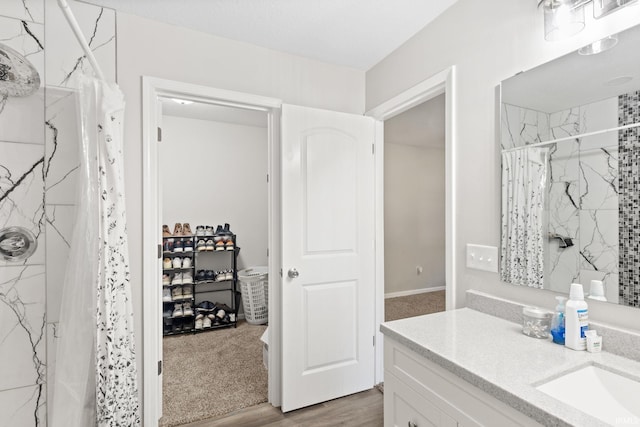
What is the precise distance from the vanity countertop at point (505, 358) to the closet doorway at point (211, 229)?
195cm

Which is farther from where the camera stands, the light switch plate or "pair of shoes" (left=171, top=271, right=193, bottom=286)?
"pair of shoes" (left=171, top=271, right=193, bottom=286)

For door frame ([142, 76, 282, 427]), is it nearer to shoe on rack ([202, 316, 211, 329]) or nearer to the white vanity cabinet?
the white vanity cabinet

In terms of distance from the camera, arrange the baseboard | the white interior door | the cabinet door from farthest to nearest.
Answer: the baseboard
the white interior door
the cabinet door

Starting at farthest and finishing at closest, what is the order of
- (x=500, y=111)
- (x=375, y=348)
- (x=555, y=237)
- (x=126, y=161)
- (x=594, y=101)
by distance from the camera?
(x=375, y=348) → (x=126, y=161) → (x=500, y=111) → (x=555, y=237) → (x=594, y=101)

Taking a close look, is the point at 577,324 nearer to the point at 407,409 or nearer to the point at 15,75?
the point at 407,409

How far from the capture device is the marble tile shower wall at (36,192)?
152 cm

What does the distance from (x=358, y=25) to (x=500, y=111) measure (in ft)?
3.28

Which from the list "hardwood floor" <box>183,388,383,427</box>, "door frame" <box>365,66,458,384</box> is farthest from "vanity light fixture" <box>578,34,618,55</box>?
"hardwood floor" <box>183,388,383,427</box>

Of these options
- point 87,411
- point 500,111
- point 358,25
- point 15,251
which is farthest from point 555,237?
point 15,251

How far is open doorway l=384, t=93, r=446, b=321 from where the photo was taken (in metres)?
4.77

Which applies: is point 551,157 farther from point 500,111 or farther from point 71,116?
point 71,116

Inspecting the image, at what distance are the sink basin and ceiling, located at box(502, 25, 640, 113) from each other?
935mm

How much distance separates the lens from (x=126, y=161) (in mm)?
1799

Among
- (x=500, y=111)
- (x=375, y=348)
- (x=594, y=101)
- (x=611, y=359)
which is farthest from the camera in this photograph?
(x=375, y=348)
